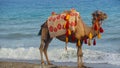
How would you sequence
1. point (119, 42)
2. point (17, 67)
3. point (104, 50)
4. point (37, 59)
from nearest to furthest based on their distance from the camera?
point (17, 67) < point (37, 59) < point (104, 50) < point (119, 42)

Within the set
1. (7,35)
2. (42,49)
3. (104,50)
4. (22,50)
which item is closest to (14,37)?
(7,35)

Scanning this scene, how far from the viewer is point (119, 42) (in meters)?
15.8

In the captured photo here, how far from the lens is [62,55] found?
12750mm

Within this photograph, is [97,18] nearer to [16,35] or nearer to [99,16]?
[99,16]

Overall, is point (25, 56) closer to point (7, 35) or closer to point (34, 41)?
point (34, 41)

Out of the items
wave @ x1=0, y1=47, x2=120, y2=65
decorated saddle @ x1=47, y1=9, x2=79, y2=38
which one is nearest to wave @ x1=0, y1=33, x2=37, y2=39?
wave @ x1=0, y1=47, x2=120, y2=65

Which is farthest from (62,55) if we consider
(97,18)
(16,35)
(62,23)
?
(16,35)

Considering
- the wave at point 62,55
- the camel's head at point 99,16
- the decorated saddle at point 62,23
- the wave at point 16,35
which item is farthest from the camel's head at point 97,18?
the wave at point 16,35

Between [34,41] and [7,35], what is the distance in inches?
129

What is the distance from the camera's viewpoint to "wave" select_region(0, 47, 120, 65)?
11914 millimetres

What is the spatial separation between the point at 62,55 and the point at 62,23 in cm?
390

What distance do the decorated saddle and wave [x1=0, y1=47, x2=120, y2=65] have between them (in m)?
2.65

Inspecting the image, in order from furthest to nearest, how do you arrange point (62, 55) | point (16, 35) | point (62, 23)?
point (16, 35), point (62, 55), point (62, 23)

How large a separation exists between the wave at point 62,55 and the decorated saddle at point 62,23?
→ 265 cm
